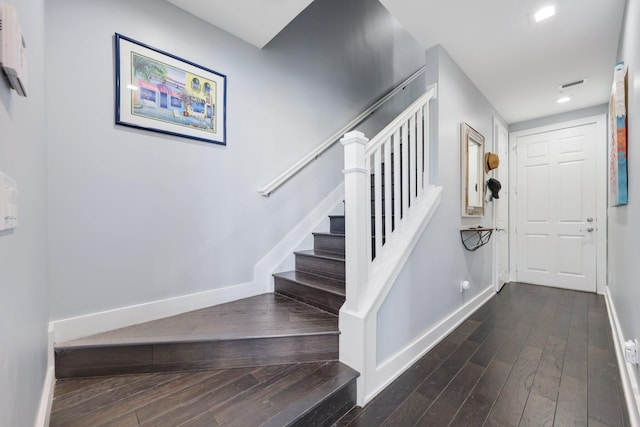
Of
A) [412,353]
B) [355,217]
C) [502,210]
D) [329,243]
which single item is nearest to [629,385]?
[412,353]

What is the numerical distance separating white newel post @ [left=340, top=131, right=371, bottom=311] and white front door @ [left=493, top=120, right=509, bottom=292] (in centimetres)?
272

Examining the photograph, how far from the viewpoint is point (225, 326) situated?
5.49ft

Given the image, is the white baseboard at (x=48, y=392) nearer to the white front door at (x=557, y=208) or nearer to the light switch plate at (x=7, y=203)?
the light switch plate at (x=7, y=203)

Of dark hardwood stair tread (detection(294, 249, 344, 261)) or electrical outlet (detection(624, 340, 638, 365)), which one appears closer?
electrical outlet (detection(624, 340, 638, 365))

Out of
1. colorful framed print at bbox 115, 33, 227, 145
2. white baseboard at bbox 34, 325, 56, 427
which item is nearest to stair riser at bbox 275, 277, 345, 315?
colorful framed print at bbox 115, 33, 227, 145

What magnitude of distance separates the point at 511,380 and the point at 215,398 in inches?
67.0

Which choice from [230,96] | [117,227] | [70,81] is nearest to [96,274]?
[117,227]

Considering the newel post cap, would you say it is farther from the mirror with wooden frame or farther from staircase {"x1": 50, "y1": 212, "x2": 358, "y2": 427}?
the mirror with wooden frame

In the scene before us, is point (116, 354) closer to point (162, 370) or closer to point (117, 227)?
point (162, 370)

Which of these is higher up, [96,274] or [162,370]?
[96,274]

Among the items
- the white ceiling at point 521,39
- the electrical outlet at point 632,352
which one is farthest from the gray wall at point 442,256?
the electrical outlet at point 632,352

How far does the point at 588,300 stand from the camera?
320cm

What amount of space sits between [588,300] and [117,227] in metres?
4.71

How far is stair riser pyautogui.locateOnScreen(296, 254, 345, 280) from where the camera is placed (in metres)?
2.08
